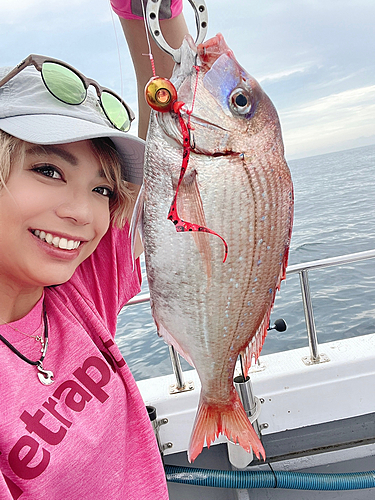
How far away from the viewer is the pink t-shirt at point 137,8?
996 mm

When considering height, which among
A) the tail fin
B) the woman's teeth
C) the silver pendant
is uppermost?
the woman's teeth

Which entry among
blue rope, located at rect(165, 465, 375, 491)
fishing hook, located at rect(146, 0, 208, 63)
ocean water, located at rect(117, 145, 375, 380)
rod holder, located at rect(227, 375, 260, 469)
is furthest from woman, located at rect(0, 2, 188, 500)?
ocean water, located at rect(117, 145, 375, 380)

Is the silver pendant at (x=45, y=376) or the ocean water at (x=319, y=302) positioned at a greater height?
the silver pendant at (x=45, y=376)

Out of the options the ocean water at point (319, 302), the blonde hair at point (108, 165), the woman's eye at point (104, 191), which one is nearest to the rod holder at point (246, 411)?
the blonde hair at point (108, 165)

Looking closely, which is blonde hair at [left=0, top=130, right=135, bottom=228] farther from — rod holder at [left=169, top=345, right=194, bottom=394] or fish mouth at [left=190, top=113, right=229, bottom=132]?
rod holder at [left=169, top=345, right=194, bottom=394]

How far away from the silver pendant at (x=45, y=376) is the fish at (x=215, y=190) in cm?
40

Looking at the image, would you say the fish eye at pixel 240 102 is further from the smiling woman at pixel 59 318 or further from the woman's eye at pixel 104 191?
the woman's eye at pixel 104 191

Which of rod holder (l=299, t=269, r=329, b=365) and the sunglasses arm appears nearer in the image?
the sunglasses arm

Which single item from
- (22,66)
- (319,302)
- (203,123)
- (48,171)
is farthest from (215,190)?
(319,302)

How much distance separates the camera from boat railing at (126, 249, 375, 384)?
2416 millimetres

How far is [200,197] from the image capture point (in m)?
0.94

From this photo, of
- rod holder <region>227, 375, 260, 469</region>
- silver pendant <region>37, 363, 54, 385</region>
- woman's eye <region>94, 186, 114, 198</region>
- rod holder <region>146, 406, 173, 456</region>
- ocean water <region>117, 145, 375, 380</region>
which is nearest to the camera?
silver pendant <region>37, 363, 54, 385</region>

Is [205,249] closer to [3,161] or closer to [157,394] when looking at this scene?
[3,161]

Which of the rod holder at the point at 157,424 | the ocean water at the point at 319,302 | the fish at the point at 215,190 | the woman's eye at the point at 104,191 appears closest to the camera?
the fish at the point at 215,190
